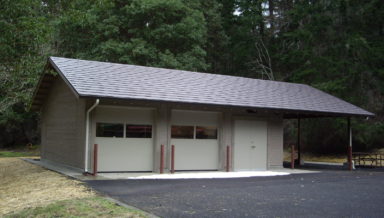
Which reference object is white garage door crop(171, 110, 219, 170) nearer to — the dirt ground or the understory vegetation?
→ the dirt ground

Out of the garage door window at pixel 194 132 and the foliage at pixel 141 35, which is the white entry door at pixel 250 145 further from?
the foliage at pixel 141 35

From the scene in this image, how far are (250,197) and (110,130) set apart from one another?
6.67 m

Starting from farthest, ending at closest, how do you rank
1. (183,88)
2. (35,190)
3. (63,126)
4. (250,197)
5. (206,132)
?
(63,126) → (206,132) → (183,88) → (35,190) → (250,197)

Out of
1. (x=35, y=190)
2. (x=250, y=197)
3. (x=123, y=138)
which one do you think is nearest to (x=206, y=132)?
(x=123, y=138)

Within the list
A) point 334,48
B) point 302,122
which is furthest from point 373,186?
point 334,48

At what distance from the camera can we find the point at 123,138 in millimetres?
14656

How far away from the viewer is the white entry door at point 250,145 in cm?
1686

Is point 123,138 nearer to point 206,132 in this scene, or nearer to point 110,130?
point 110,130

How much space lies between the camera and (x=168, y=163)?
15133mm

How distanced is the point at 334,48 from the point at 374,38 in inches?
98.0

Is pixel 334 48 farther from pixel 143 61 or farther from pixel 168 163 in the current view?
pixel 168 163

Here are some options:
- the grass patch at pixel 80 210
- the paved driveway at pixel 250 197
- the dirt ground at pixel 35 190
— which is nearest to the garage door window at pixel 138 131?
the dirt ground at pixel 35 190

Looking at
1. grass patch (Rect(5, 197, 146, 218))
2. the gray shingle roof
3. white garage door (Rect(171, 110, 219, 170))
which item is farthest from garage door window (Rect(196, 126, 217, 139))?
grass patch (Rect(5, 197, 146, 218))

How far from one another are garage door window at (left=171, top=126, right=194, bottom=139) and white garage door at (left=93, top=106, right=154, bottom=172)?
3.04 feet
